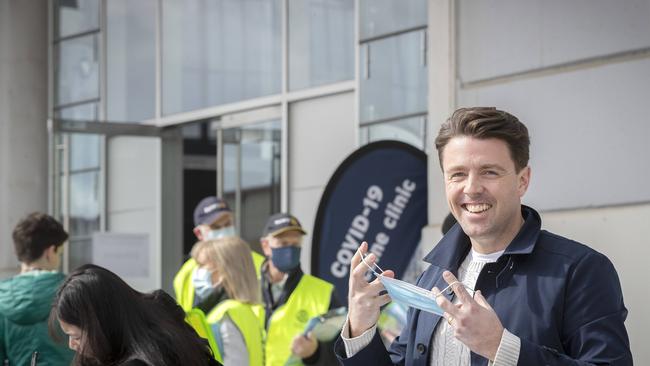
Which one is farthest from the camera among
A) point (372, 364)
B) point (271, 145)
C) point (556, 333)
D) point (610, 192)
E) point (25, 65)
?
point (25, 65)

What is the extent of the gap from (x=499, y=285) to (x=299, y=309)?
3.89m

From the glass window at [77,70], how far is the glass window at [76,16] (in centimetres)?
11

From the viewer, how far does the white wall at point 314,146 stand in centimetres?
895

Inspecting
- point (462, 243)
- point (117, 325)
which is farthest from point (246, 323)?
point (462, 243)

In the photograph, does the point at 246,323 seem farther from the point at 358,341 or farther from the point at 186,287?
the point at 358,341

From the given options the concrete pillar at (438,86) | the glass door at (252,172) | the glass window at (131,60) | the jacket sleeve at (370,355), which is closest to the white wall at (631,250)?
the concrete pillar at (438,86)

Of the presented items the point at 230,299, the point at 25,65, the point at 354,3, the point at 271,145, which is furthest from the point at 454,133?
the point at 25,65

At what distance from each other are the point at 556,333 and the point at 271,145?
7293 millimetres

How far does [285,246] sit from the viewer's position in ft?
23.0

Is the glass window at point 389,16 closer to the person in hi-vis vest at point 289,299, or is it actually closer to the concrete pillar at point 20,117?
the person in hi-vis vest at point 289,299

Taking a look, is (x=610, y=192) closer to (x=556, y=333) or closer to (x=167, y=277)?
(x=556, y=333)

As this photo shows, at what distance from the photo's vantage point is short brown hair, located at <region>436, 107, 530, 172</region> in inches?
108

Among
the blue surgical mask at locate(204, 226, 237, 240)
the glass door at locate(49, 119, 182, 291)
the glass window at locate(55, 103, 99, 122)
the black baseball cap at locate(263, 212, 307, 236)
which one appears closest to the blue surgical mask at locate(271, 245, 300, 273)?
the black baseball cap at locate(263, 212, 307, 236)

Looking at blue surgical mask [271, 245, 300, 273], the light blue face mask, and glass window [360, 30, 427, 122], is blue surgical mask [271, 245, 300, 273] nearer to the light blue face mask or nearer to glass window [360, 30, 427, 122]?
glass window [360, 30, 427, 122]
